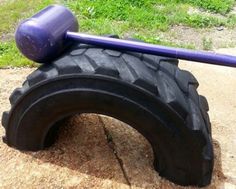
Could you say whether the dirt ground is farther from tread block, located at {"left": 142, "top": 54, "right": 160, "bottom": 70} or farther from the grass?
the grass

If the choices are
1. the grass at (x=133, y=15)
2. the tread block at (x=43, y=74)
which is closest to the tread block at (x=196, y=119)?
the tread block at (x=43, y=74)

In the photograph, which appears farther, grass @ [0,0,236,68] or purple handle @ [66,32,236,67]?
grass @ [0,0,236,68]

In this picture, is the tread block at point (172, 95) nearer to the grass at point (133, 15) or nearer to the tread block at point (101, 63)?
the tread block at point (101, 63)

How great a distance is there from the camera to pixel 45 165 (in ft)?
10.6

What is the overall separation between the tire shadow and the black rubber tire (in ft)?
0.48

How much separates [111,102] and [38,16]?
74 cm

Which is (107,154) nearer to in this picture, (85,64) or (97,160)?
(97,160)

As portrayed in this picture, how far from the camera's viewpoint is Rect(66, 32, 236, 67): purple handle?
2750 millimetres

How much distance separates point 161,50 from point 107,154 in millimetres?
953

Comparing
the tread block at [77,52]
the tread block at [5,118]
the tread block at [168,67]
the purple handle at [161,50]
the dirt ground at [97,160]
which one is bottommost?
the dirt ground at [97,160]

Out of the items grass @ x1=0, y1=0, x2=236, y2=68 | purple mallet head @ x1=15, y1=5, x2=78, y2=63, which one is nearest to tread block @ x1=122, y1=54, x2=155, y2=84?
purple mallet head @ x1=15, y1=5, x2=78, y2=63

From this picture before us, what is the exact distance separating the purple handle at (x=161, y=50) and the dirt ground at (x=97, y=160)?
85 centimetres

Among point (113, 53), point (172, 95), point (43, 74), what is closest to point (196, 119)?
point (172, 95)

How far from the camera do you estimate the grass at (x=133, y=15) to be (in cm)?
540
